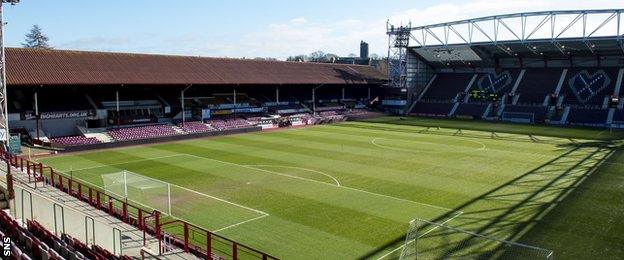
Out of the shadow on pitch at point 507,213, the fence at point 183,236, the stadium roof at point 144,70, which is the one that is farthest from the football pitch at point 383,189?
the stadium roof at point 144,70

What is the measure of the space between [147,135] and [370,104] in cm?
4031

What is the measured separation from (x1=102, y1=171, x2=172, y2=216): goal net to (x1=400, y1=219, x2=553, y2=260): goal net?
10297 mm

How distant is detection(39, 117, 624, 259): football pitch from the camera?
16.6 meters

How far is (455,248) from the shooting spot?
50.7ft

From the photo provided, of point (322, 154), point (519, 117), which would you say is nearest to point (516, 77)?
point (519, 117)

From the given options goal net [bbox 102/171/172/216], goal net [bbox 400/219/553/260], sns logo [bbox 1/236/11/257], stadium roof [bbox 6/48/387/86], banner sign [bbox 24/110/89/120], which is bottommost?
goal net [bbox 400/219/553/260]

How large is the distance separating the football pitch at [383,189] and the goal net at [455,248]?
82 mm

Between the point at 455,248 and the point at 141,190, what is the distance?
46.9 ft

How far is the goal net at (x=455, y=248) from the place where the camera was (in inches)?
566

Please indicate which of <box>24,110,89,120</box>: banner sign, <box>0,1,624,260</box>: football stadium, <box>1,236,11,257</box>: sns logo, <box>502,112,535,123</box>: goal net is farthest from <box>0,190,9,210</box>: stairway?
<box>502,112,535,123</box>: goal net

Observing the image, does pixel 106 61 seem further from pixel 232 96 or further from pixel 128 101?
pixel 232 96

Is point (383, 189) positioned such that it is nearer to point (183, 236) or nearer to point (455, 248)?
point (455, 248)

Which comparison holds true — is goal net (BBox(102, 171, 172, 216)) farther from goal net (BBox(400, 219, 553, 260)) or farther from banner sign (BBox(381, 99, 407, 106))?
banner sign (BBox(381, 99, 407, 106))

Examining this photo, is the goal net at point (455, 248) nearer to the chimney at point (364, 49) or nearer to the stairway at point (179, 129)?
the stairway at point (179, 129)
